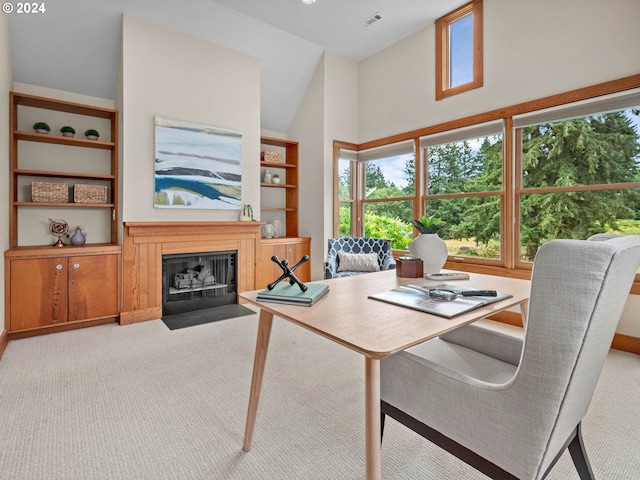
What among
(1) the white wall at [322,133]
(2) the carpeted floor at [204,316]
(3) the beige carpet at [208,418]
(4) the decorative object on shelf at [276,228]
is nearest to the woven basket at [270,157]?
(1) the white wall at [322,133]

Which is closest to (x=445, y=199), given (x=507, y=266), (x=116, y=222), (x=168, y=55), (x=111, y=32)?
(x=507, y=266)

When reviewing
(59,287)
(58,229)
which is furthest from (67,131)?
(59,287)

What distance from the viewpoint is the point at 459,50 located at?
390cm

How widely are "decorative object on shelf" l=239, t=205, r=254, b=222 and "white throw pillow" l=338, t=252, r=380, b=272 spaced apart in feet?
4.13

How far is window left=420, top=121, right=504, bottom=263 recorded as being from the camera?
142 inches

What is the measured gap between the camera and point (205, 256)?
3.95 metres

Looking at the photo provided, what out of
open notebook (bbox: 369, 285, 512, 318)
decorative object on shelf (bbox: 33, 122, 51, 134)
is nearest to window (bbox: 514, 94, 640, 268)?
open notebook (bbox: 369, 285, 512, 318)

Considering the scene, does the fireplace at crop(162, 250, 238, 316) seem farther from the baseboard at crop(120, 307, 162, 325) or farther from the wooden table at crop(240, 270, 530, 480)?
the wooden table at crop(240, 270, 530, 480)

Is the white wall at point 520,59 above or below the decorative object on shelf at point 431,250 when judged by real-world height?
above

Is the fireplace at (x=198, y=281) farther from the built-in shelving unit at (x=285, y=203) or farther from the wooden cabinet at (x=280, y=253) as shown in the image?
the built-in shelving unit at (x=285, y=203)

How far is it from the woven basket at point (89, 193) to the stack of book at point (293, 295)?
324 cm

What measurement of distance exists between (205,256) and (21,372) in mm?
1930

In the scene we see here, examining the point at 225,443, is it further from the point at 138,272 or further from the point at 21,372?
the point at 138,272

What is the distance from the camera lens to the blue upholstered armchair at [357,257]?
3.89m
